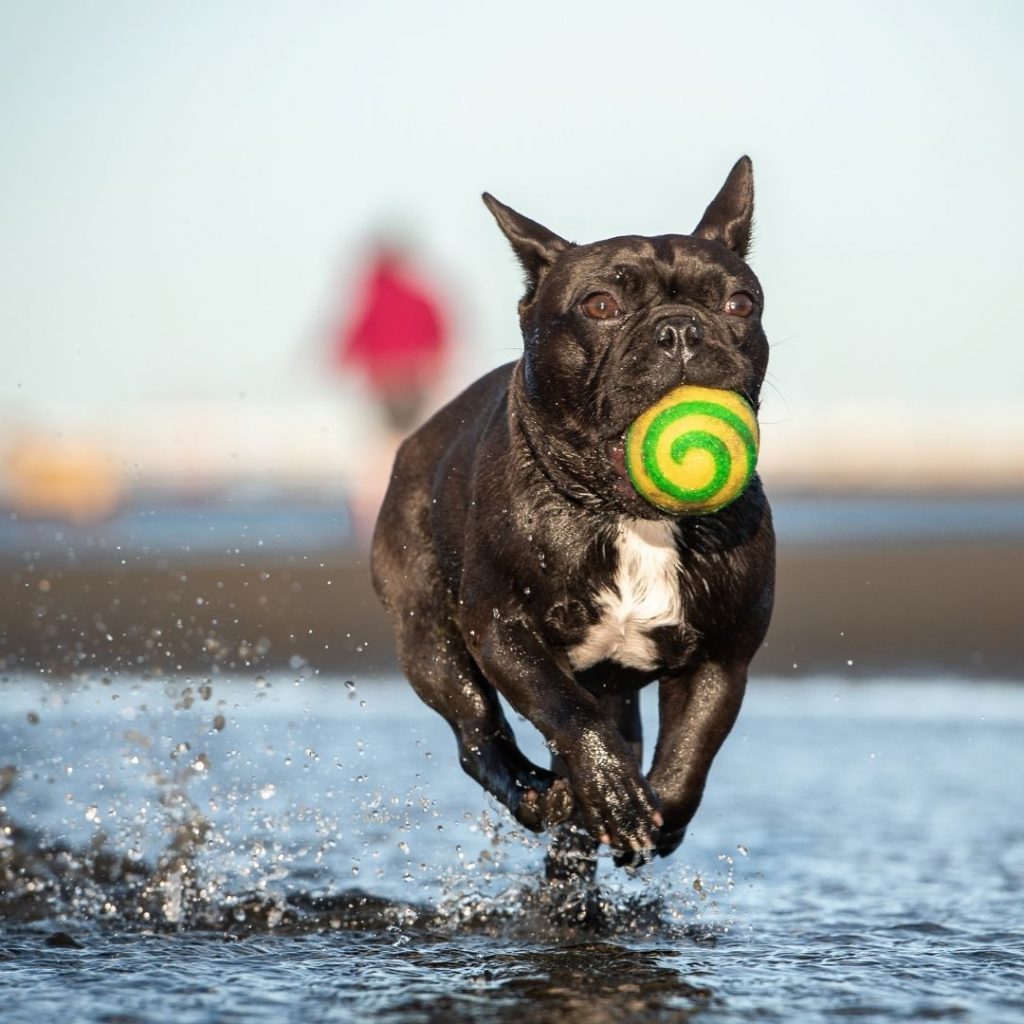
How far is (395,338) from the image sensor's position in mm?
15398

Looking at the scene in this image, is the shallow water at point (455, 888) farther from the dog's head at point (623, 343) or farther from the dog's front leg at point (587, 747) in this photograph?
the dog's head at point (623, 343)

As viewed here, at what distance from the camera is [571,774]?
4969 millimetres

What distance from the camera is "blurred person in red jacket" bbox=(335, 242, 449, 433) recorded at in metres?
15.2

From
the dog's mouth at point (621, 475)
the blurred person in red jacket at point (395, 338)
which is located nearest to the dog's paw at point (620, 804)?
the dog's mouth at point (621, 475)

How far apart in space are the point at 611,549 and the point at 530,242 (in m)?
0.93

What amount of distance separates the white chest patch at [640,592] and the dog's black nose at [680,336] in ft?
1.83

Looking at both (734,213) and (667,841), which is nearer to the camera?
(667,841)

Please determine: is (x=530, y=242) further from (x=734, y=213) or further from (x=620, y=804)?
(x=620, y=804)

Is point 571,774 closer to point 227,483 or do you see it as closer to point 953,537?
point 953,537

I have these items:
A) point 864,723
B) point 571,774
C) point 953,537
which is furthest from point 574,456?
point 953,537

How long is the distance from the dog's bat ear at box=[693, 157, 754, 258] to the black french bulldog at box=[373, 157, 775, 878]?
0.01 metres

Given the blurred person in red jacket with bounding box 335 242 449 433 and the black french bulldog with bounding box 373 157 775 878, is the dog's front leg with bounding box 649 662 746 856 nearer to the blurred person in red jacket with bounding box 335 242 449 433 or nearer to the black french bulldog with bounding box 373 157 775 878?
the black french bulldog with bounding box 373 157 775 878

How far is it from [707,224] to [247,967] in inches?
94.1

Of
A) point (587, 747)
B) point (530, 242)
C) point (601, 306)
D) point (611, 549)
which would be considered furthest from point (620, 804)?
point (530, 242)
